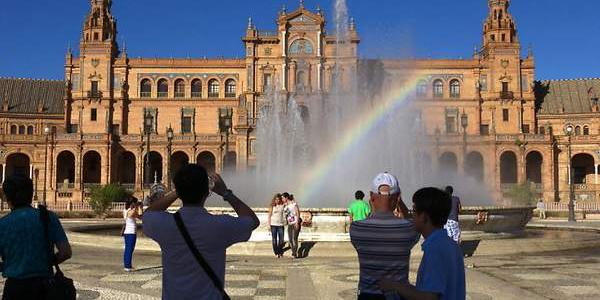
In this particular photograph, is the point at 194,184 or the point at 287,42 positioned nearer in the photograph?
the point at 194,184

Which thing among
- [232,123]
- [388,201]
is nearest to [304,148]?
[232,123]

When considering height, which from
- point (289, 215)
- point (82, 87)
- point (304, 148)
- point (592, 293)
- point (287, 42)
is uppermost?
point (287, 42)

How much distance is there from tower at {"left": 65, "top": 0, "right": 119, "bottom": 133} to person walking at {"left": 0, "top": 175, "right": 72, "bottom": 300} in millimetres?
72831

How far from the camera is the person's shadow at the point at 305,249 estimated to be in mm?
18075

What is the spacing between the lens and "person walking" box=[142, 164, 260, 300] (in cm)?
479

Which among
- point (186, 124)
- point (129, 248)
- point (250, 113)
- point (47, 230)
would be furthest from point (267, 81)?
point (47, 230)

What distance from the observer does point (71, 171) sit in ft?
→ 250

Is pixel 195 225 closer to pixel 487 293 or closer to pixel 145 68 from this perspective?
pixel 487 293

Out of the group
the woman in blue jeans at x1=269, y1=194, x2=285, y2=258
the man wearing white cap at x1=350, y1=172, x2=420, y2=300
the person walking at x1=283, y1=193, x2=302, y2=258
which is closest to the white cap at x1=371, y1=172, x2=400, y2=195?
the man wearing white cap at x1=350, y1=172, x2=420, y2=300

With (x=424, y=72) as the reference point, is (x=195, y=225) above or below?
below

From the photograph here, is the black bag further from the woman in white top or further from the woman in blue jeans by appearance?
the woman in blue jeans

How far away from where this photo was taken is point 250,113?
74.1 m

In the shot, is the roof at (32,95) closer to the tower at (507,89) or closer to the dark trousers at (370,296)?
the tower at (507,89)

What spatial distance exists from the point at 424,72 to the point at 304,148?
1574 inches
